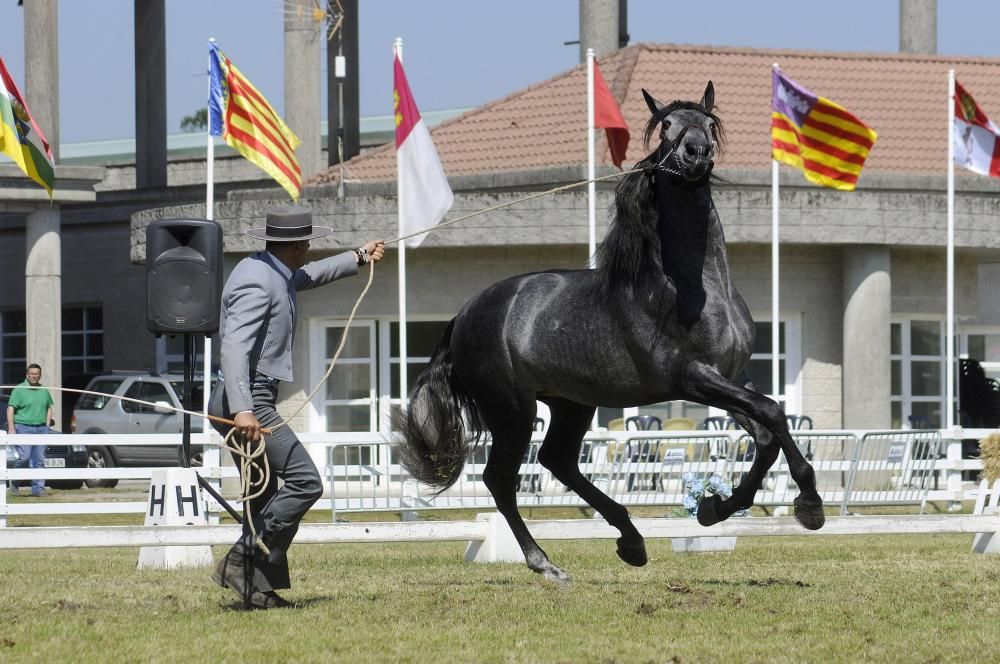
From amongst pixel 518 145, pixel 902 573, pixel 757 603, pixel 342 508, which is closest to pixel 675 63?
pixel 518 145

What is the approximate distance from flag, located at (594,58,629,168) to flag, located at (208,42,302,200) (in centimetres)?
378

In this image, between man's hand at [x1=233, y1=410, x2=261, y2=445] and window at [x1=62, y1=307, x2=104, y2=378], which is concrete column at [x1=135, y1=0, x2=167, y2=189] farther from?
man's hand at [x1=233, y1=410, x2=261, y2=445]

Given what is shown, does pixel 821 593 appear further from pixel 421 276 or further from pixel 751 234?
pixel 421 276

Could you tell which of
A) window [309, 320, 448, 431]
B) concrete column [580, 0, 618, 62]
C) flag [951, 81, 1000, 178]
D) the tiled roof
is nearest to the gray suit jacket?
flag [951, 81, 1000, 178]

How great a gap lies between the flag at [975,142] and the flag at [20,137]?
1088 centimetres

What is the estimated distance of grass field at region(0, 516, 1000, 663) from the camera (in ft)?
21.5

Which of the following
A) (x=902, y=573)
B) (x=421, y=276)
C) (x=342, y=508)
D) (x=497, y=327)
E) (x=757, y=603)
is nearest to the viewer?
(x=757, y=603)

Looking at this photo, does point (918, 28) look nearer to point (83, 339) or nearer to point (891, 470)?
point (891, 470)

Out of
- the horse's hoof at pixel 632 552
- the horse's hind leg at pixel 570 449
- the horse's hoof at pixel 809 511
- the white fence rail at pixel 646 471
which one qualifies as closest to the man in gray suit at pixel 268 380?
the horse's hind leg at pixel 570 449

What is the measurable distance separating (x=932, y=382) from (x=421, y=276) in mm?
7945

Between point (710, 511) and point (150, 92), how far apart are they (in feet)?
101

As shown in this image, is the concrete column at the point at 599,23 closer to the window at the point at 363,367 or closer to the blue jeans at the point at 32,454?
the window at the point at 363,367

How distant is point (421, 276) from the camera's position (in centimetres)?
2219

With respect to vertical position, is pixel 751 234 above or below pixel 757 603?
above
